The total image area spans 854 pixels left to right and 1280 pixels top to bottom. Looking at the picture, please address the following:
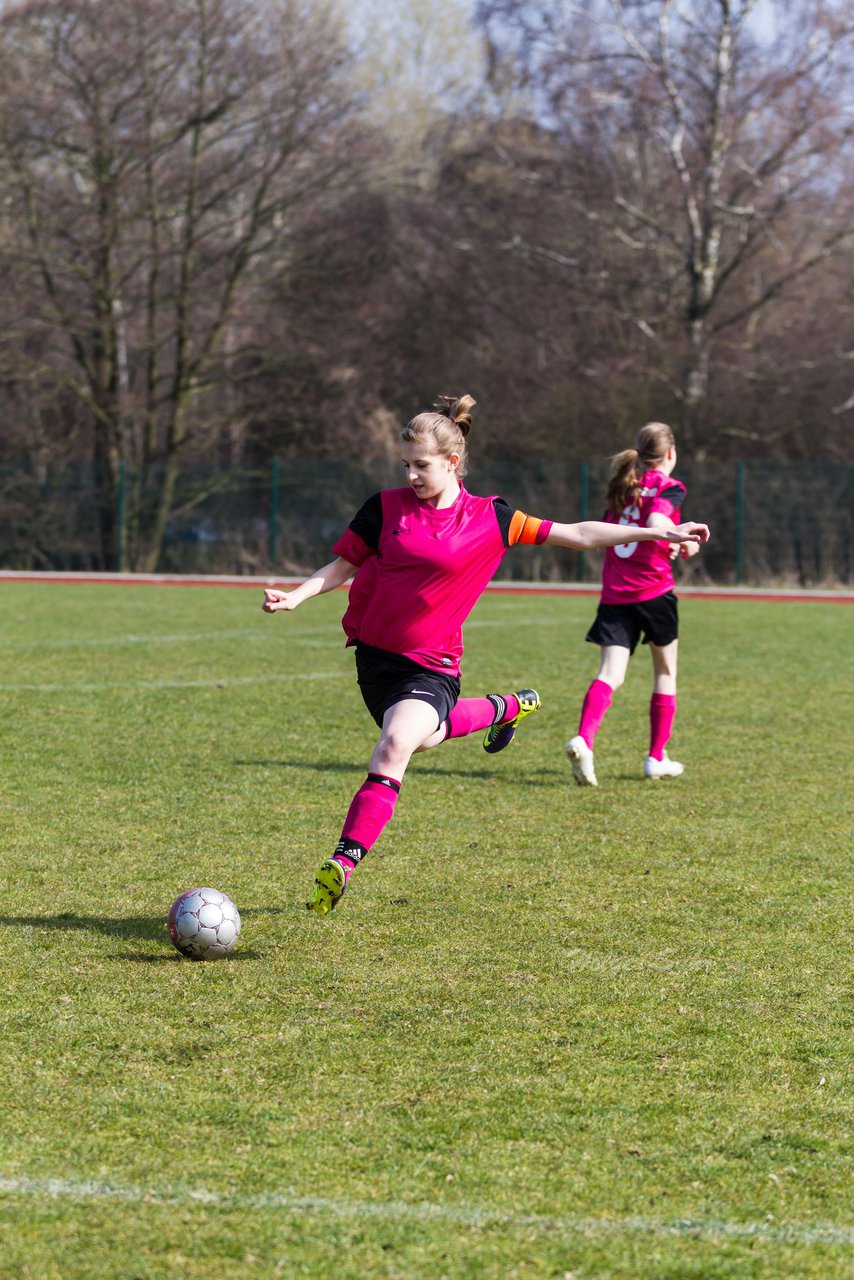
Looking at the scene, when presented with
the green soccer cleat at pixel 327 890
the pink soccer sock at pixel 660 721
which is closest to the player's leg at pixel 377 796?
the green soccer cleat at pixel 327 890

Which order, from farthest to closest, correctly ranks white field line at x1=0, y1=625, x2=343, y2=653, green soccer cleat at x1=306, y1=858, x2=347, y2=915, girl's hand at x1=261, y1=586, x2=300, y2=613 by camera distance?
white field line at x1=0, y1=625, x2=343, y2=653
girl's hand at x1=261, y1=586, x2=300, y2=613
green soccer cleat at x1=306, y1=858, x2=347, y2=915

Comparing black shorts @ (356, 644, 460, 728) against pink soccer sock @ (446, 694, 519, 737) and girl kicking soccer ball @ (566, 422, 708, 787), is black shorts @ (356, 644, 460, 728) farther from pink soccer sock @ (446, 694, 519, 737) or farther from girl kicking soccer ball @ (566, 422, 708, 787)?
girl kicking soccer ball @ (566, 422, 708, 787)

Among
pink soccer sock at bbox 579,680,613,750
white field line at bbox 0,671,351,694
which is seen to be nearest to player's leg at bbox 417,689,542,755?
pink soccer sock at bbox 579,680,613,750

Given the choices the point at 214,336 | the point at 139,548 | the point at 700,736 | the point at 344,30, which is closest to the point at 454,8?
the point at 344,30

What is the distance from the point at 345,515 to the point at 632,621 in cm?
2330

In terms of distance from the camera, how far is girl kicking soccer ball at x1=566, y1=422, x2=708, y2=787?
809cm

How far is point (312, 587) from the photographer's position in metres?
5.50

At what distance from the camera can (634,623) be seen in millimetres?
8352

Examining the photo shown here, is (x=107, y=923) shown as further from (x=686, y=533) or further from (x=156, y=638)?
(x=156, y=638)

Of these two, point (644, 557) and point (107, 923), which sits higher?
point (644, 557)

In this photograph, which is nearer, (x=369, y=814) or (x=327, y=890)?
(x=327, y=890)

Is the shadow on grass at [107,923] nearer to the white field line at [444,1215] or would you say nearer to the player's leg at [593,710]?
the white field line at [444,1215]

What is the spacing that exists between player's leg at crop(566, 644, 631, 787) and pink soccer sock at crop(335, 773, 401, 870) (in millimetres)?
2628

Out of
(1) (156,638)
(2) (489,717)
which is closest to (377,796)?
(2) (489,717)
